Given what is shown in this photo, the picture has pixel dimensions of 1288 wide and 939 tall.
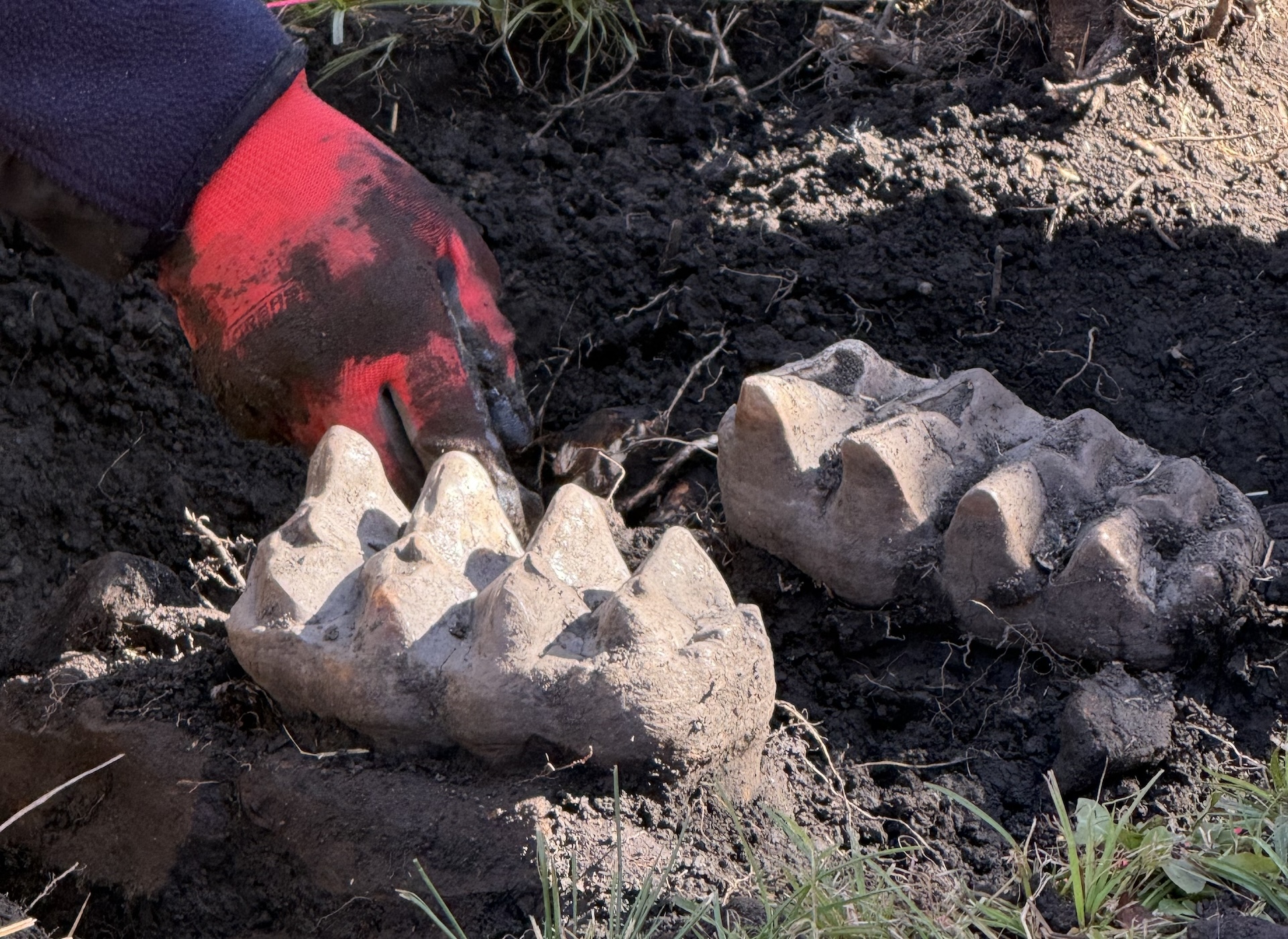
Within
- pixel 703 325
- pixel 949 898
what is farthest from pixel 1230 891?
pixel 703 325

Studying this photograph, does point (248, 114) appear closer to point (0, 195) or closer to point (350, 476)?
point (0, 195)

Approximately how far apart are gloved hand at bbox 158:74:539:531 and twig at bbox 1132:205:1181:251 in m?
1.31

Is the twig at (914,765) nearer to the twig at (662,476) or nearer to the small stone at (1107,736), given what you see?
the small stone at (1107,736)

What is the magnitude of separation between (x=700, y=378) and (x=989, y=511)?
814 mm

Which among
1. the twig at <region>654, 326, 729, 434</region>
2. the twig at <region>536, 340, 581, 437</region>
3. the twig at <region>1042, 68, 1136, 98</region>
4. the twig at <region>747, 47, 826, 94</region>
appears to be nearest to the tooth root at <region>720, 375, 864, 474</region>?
the twig at <region>654, 326, 729, 434</region>

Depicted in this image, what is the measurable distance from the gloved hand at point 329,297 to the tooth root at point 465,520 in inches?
16.1

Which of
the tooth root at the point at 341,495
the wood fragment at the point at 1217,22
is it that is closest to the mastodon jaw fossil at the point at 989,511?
the tooth root at the point at 341,495

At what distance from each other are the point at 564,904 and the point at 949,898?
1.23 feet

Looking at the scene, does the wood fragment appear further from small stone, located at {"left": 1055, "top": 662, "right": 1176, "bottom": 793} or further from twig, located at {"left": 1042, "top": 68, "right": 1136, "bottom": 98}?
small stone, located at {"left": 1055, "top": 662, "right": 1176, "bottom": 793}

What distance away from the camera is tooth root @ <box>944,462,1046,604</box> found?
150 centimetres

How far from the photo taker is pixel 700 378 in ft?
7.25

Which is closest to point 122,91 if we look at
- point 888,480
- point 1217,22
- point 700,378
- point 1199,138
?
point 700,378

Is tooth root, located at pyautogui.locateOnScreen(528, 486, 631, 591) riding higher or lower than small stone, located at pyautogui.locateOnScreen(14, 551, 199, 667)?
higher

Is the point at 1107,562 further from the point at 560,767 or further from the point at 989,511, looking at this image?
the point at 560,767
